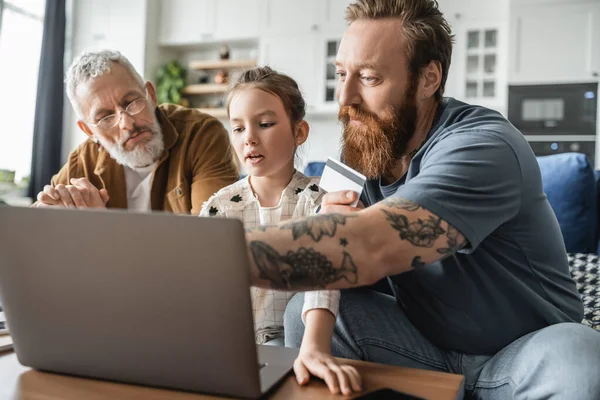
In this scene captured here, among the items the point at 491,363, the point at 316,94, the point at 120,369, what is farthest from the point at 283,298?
the point at 316,94

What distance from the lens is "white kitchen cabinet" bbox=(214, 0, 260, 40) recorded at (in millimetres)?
5527

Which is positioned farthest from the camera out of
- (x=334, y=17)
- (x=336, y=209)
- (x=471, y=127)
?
(x=334, y=17)

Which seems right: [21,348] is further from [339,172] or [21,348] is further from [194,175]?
[194,175]

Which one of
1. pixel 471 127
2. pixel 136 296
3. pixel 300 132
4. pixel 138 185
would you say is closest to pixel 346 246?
pixel 136 296

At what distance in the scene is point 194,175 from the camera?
194 centimetres

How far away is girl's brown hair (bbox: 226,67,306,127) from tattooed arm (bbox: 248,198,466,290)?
0.68m

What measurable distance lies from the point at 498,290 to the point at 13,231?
2.69 ft

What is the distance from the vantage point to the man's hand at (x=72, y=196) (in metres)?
1.54

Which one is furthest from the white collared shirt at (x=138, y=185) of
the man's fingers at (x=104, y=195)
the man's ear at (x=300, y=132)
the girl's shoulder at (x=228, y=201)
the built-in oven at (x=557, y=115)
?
the built-in oven at (x=557, y=115)

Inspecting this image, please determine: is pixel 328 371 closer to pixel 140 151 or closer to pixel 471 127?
pixel 471 127

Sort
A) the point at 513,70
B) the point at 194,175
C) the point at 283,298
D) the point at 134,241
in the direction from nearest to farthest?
the point at 134,241 → the point at 283,298 → the point at 194,175 → the point at 513,70

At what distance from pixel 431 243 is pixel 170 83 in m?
5.18

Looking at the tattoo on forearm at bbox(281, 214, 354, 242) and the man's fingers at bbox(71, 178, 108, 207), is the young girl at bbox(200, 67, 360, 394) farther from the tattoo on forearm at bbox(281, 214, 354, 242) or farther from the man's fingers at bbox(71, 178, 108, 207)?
the tattoo on forearm at bbox(281, 214, 354, 242)

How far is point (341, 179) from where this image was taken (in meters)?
1.05
